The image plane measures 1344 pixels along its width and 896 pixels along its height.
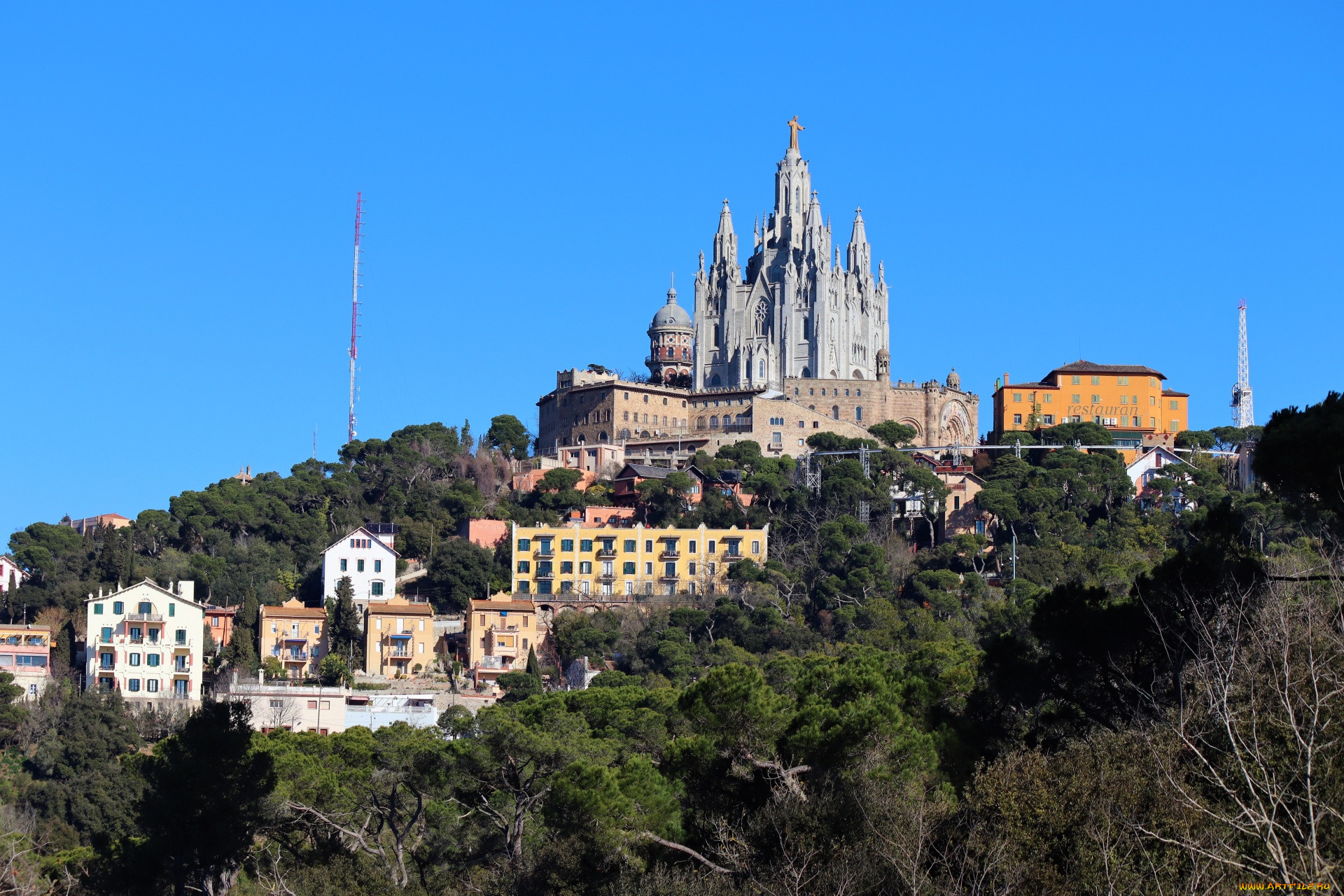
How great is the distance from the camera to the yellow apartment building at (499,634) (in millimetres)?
75125

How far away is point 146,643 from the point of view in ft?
236

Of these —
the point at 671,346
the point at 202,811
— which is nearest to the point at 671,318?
the point at 671,346

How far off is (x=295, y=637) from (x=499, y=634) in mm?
8208

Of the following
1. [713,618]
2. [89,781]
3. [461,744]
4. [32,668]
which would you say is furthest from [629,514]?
[461,744]

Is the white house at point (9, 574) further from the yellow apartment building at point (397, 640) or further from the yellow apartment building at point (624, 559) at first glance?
the yellow apartment building at point (624, 559)

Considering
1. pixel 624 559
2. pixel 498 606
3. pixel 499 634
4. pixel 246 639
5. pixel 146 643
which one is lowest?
pixel 146 643

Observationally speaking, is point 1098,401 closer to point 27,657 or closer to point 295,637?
point 295,637

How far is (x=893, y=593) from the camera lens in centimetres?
7856

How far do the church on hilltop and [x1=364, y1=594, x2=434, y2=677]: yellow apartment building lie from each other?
27639 millimetres

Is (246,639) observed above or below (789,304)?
below

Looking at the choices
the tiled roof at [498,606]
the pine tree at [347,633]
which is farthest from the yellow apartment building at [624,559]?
the pine tree at [347,633]

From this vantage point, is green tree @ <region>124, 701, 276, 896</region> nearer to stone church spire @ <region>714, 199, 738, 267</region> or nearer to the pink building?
the pink building

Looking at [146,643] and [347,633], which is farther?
[347,633]

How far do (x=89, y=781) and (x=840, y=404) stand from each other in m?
60.2
